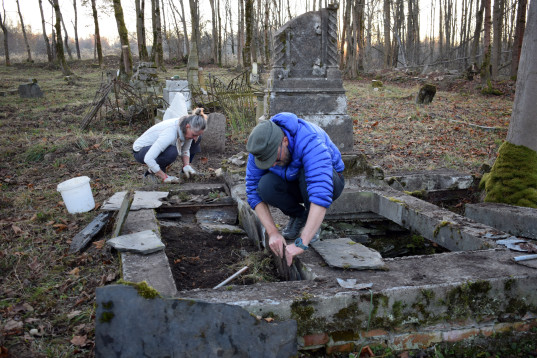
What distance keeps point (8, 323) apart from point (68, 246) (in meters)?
1.34

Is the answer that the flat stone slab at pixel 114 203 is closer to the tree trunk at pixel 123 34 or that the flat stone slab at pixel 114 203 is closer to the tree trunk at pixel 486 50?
the tree trunk at pixel 123 34

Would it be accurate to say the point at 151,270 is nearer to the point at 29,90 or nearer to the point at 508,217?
the point at 508,217

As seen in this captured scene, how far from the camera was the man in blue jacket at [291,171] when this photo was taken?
251 cm

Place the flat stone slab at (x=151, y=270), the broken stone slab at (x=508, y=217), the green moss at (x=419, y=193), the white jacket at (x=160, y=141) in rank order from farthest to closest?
the white jacket at (x=160, y=141)
the green moss at (x=419, y=193)
the broken stone slab at (x=508, y=217)
the flat stone slab at (x=151, y=270)

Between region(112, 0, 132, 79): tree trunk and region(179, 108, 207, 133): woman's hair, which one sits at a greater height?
region(112, 0, 132, 79): tree trunk

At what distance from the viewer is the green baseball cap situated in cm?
248

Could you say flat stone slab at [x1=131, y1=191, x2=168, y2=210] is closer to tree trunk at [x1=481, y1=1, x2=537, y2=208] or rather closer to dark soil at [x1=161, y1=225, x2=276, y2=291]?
dark soil at [x1=161, y1=225, x2=276, y2=291]

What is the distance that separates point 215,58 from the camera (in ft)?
104

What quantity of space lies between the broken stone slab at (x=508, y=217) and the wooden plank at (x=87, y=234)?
12.2 ft

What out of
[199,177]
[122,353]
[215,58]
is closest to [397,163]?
[199,177]

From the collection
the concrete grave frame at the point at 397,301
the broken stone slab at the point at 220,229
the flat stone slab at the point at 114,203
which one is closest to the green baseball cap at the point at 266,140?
the concrete grave frame at the point at 397,301

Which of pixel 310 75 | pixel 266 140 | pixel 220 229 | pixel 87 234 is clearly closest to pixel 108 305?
A: pixel 266 140

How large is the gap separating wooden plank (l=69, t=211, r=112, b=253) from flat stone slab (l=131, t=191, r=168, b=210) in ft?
1.04

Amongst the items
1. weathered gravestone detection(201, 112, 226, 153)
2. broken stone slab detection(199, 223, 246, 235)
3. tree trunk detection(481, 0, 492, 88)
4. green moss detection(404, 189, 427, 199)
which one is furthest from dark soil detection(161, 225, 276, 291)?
tree trunk detection(481, 0, 492, 88)
